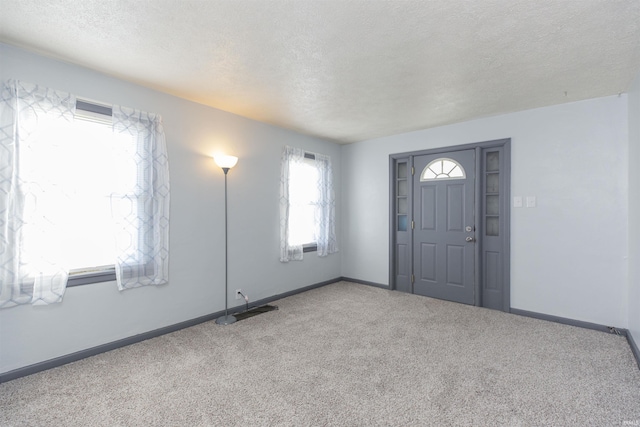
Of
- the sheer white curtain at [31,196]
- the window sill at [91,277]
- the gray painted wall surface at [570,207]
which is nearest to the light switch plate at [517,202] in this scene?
the gray painted wall surface at [570,207]

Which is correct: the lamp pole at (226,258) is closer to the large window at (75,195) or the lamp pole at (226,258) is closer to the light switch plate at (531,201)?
the large window at (75,195)

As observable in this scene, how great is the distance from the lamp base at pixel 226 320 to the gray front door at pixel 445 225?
2.71 m

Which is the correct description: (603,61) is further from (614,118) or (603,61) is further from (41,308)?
(41,308)

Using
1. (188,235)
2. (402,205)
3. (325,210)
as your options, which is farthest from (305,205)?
(188,235)

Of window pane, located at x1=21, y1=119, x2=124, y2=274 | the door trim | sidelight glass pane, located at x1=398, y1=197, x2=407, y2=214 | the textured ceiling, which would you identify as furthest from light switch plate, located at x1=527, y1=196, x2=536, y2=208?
window pane, located at x1=21, y1=119, x2=124, y2=274

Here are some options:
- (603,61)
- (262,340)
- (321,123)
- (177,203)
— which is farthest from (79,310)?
(603,61)

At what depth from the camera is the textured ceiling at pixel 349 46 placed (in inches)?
73.1

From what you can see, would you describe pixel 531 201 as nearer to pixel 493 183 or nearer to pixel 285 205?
pixel 493 183

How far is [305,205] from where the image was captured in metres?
4.79

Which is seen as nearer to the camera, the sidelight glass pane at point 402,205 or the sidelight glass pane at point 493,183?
the sidelight glass pane at point 493,183

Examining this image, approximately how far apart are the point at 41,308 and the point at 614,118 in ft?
18.2

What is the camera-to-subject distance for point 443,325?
337cm

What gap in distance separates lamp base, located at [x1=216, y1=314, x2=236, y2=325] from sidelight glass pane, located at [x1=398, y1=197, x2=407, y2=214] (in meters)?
2.92

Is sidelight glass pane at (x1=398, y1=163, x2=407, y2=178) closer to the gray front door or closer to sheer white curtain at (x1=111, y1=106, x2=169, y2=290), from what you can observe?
the gray front door
